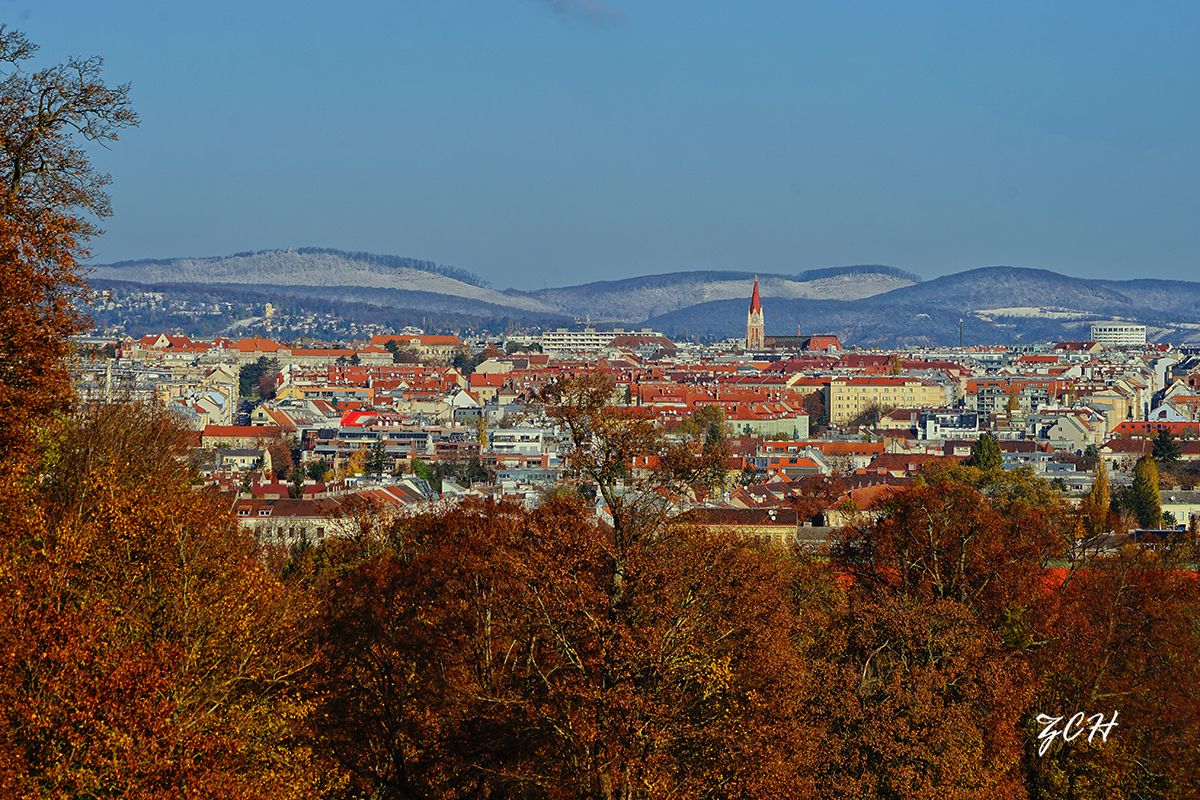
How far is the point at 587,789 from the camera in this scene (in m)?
9.78

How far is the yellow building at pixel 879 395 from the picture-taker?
83.4m

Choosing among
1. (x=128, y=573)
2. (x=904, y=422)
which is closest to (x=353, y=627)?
(x=128, y=573)

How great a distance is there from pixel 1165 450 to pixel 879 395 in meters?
31.4

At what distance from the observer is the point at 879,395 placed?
84.9 meters

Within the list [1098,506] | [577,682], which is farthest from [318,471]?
[577,682]

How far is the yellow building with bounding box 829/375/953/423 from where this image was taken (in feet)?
274

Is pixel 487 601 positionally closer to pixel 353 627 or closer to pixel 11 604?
pixel 353 627

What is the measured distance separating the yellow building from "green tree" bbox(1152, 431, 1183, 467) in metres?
27.6

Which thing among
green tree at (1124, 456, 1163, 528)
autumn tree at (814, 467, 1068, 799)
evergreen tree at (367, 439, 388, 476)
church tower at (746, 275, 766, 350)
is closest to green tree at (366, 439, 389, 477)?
evergreen tree at (367, 439, 388, 476)

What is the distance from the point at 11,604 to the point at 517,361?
98.7 meters

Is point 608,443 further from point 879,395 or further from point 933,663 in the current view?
point 879,395

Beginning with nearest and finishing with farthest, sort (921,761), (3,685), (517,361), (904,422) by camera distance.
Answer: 1. (3,685)
2. (921,761)
3. (904,422)
4. (517,361)

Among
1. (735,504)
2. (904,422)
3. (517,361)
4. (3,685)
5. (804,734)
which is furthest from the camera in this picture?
(517,361)

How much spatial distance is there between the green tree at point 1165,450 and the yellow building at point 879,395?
2764cm
